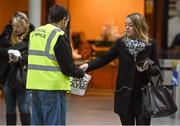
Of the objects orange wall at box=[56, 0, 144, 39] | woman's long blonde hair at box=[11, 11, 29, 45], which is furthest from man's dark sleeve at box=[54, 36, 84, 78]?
orange wall at box=[56, 0, 144, 39]

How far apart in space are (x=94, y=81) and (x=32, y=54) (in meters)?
8.63

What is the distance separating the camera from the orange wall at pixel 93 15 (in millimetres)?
15000

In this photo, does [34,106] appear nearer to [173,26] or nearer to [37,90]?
[37,90]

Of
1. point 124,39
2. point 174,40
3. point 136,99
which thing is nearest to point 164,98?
point 136,99

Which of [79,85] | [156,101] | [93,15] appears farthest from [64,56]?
[93,15]

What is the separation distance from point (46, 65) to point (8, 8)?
8.28 meters

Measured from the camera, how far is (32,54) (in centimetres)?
619

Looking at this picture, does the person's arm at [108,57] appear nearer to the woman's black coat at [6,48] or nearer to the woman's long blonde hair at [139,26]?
the woman's long blonde hair at [139,26]

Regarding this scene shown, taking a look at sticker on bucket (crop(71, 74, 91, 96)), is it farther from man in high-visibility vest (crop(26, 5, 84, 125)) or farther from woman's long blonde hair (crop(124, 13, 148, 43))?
woman's long blonde hair (crop(124, 13, 148, 43))

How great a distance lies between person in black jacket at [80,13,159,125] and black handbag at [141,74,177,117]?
0.11m

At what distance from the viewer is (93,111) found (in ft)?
37.3

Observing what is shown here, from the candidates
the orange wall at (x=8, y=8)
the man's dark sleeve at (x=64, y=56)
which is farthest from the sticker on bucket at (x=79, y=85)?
the orange wall at (x=8, y=8)

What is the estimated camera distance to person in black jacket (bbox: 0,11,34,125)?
789cm

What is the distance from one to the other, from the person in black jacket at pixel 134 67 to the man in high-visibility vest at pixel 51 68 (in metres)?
0.63
